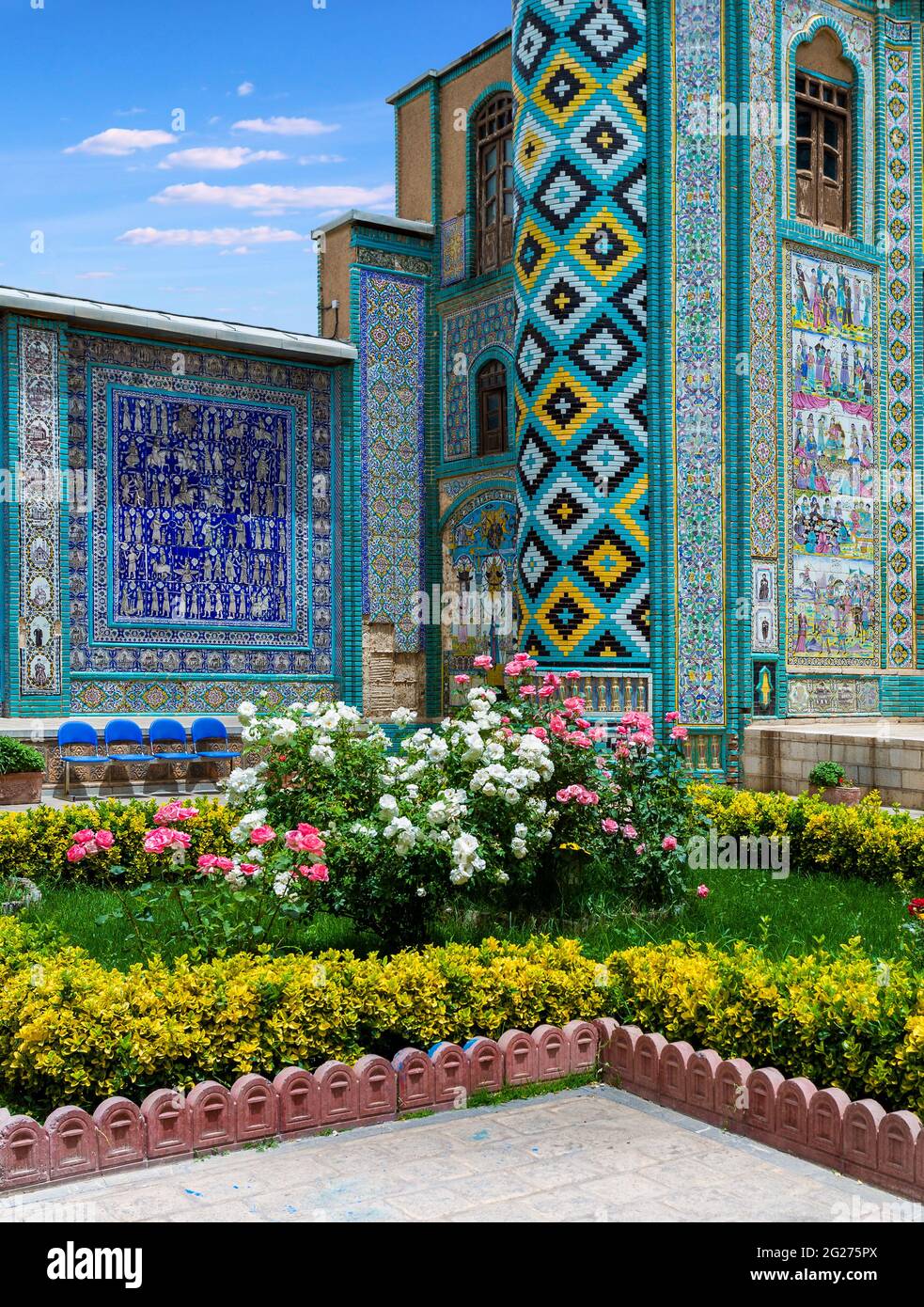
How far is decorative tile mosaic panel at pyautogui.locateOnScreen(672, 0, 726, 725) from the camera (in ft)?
45.8

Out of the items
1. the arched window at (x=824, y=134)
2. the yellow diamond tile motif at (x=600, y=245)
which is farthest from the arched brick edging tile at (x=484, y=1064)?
the arched window at (x=824, y=134)

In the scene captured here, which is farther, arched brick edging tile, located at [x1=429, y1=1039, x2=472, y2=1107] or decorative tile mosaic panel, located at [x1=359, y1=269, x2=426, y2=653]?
decorative tile mosaic panel, located at [x1=359, y1=269, x2=426, y2=653]

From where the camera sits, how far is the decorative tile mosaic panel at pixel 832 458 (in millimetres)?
15094

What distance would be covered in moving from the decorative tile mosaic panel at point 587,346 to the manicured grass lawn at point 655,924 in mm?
5888

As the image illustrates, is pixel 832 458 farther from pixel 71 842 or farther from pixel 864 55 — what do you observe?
pixel 71 842

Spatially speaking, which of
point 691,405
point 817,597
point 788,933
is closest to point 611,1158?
point 788,933

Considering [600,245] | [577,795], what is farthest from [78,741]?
[577,795]

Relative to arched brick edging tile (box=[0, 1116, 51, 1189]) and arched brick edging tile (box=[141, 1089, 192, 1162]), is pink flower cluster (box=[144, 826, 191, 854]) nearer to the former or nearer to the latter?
arched brick edging tile (box=[141, 1089, 192, 1162])

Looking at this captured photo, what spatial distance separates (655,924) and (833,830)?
2.85 metres

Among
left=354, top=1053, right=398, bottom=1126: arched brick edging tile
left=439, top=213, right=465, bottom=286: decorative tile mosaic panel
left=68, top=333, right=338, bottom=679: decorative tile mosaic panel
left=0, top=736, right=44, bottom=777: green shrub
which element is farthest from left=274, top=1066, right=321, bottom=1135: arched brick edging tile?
left=439, top=213, right=465, bottom=286: decorative tile mosaic panel

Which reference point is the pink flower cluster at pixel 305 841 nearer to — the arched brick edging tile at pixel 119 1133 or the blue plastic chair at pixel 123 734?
the arched brick edging tile at pixel 119 1133

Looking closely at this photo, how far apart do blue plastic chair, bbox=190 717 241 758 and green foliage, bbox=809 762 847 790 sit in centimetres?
672

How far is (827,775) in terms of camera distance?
1184 centimetres

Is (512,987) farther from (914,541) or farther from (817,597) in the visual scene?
(914,541)
